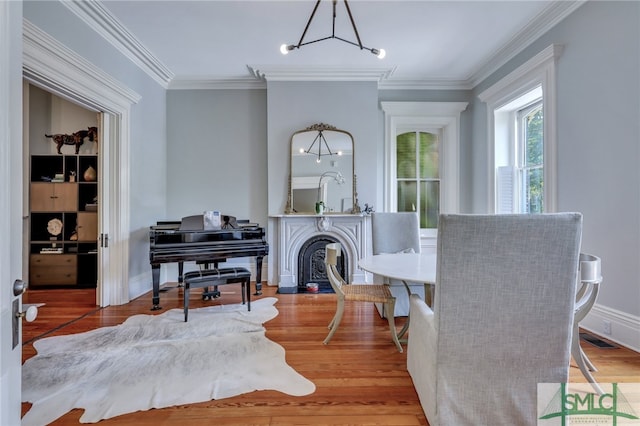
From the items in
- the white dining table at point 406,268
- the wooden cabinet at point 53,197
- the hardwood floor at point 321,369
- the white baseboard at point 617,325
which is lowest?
the hardwood floor at point 321,369

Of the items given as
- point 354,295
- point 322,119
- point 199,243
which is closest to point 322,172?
point 322,119

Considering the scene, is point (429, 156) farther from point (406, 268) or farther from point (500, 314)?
point (500, 314)

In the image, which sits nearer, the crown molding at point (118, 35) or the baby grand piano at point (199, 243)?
the crown molding at point (118, 35)

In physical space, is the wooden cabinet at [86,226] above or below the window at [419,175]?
below

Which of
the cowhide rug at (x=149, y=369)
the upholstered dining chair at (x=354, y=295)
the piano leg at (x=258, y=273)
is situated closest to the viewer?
the cowhide rug at (x=149, y=369)

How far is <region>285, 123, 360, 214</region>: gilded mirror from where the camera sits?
14.0 ft

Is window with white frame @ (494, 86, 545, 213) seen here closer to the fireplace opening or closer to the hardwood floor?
the hardwood floor

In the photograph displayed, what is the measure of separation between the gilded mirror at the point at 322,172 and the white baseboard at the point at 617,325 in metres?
2.66

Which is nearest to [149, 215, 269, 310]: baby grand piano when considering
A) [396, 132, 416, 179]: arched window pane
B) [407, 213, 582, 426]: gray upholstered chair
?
[396, 132, 416, 179]: arched window pane

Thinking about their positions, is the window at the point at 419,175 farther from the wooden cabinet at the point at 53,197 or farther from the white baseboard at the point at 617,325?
the wooden cabinet at the point at 53,197

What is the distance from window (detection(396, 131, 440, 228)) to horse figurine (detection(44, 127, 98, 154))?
4.42 meters

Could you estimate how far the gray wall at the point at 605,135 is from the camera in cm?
226

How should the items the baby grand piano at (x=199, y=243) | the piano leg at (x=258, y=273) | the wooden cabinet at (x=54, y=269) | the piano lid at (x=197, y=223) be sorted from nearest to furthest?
1. the baby grand piano at (x=199, y=243)
2. the piano lid at (x=197, y=223)
3. the piano leg at (x=258, y=273)
4. the wooden cabinet at (x=54, y=269)

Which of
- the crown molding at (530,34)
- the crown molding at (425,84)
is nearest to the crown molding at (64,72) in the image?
the crown molding at (425,84)
